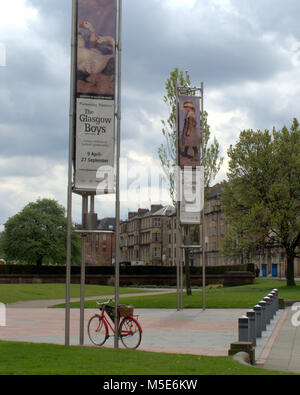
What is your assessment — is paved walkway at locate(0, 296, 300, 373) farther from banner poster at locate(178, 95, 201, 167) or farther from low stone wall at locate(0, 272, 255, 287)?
low stone wall at locate(0, 272, 255, 287)

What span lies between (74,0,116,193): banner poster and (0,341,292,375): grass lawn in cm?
350

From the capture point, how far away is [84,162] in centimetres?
1217

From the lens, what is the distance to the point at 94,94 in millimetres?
12273

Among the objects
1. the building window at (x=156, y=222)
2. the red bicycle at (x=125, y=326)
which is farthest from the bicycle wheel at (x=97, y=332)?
the building window at (x=156, y=222)

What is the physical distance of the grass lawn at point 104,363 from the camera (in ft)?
26.6

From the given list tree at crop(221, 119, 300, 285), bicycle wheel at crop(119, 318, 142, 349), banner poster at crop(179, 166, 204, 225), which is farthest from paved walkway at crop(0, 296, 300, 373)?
tree at crop(221, 119, 300, 285)

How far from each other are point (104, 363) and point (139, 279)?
52.8m

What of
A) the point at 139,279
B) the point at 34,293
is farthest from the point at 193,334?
the point at 139,279

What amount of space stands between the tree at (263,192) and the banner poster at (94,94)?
29.8 m

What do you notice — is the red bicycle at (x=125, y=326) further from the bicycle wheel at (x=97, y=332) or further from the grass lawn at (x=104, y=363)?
the grass lawn at (x=104, y=363)

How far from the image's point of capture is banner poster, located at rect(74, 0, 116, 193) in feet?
39.9

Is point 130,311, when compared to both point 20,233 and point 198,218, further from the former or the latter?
point 20,233

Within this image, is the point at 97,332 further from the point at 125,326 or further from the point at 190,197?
the point at 190,197
